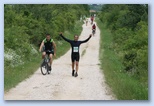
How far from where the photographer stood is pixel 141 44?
36.9 ft

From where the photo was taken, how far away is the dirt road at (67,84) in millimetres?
9086

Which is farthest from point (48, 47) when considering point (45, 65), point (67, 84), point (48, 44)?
point (67, 84)

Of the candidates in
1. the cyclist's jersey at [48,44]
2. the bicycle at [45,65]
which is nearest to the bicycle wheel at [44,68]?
the bicycle at [45,65]

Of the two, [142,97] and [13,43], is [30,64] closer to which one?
[13,43]

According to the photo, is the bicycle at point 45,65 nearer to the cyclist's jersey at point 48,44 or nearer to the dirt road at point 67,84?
the dirt road at point 67,84

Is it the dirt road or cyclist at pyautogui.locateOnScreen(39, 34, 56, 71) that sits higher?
cyclist at pyautogui.locateOnScreen(39, 34, 56, 71)

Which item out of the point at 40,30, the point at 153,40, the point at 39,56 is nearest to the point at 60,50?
the point at 39,56

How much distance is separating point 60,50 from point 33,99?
11.1ft

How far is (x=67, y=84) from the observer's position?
32.8 ft

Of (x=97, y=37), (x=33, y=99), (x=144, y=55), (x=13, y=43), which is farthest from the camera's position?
(x=97, y=37)

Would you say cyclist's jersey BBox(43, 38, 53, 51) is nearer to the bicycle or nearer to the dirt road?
the bicycle

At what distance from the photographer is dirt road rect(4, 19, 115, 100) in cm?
909

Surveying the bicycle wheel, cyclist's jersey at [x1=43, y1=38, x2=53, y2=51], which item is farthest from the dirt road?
cyclist's jersey at [x1=43, y1=38, x2=53, y2=51]

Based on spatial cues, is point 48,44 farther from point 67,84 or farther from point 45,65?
point 67,84
